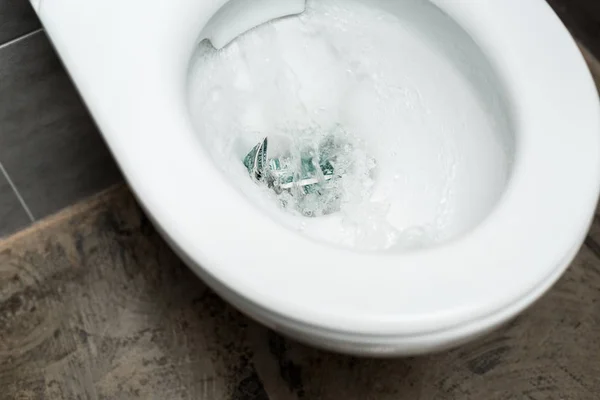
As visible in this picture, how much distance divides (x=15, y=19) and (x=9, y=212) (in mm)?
324

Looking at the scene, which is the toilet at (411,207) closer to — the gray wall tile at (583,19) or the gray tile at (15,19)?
the gray tile at (15,19)

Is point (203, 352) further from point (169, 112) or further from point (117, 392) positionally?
point (169, 112)

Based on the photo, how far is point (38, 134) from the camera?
2.89 ft

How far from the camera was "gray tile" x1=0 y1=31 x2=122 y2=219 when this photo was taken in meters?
0.79

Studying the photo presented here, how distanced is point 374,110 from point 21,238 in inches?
22.3

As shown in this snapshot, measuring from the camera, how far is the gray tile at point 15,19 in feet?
2.35

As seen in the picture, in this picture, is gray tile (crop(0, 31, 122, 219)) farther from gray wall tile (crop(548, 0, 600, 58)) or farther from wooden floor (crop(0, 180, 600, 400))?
gray wall tile (crop(548, 0, 600, 58))

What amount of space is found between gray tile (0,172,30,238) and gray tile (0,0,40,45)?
0.23 metres

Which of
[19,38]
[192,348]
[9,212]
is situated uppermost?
[19,38]

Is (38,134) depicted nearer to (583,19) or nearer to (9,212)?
(9,212)

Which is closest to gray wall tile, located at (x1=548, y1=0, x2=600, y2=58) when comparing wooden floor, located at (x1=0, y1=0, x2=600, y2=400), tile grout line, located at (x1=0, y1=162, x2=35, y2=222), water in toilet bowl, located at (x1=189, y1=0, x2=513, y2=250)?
wooden floor, located at (x1=0, y1=0, x2=600, y2=400)

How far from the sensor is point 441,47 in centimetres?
71

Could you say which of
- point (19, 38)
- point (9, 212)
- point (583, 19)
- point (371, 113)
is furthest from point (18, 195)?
point (583, 19)

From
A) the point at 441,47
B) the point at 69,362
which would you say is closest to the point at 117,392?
the point at 69,362
